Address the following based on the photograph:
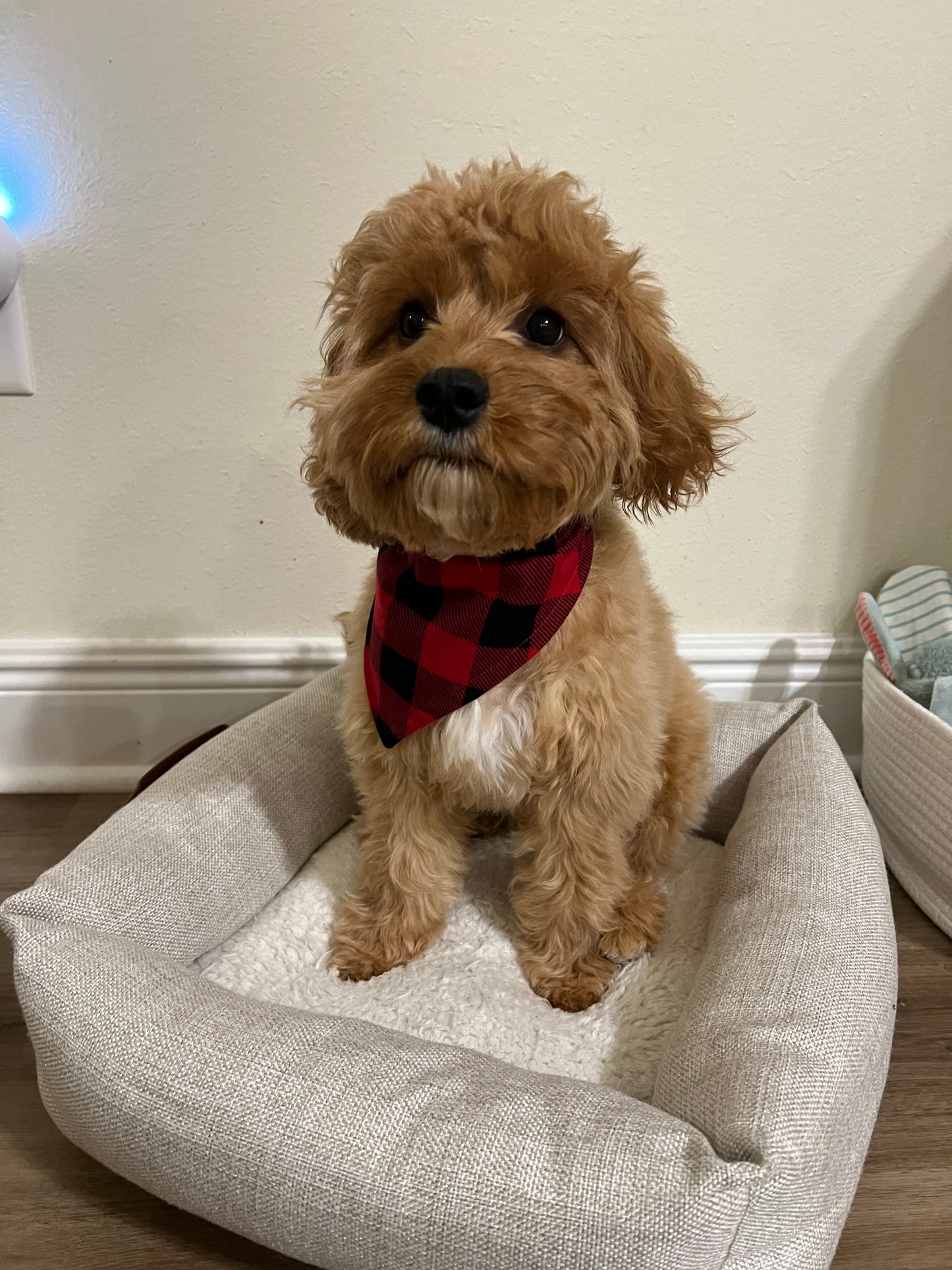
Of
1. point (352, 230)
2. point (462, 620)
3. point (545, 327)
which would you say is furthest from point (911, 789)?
point (352, 230)

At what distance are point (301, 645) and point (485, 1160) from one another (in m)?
1.27

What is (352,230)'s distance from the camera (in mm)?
1626

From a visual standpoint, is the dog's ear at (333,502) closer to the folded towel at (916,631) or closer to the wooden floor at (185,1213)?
the wooden floor at (185,1213)

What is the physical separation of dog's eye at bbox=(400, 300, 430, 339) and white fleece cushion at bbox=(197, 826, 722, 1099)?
36.7 inches

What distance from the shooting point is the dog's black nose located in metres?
0.84

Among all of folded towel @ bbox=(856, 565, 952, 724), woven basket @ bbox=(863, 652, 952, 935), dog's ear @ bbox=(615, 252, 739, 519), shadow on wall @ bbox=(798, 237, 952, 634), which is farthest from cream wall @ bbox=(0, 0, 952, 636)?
dog's ear @ bbox=(615, 252, 739, 519)

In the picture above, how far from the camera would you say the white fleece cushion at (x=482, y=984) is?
1.18m

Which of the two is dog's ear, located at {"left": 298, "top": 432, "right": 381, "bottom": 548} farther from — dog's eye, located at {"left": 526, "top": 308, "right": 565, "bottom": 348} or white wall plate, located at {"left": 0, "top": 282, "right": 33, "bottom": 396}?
white wall plate, located at {"left": 0, "top": 282, "right": 33, "bottom": 396}

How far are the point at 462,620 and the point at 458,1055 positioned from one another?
1.74 feet

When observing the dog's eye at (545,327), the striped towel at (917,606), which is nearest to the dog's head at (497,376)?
the dog's eye at (545,327)

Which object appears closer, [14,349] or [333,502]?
[333,502]

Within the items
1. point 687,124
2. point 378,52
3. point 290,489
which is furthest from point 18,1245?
point 687,124

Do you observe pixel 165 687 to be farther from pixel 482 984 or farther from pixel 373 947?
pixel 482 984

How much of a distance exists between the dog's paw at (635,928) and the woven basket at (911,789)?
511 millimetres
